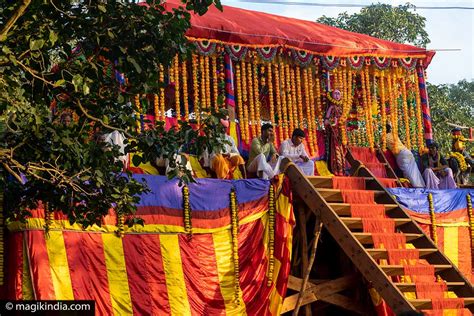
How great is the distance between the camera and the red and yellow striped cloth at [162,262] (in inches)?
355

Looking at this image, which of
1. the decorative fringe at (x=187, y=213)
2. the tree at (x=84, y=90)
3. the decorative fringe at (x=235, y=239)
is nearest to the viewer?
the tree at (x=84, y=90)

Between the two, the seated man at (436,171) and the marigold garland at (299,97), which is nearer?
the marigold garland at (299,97)

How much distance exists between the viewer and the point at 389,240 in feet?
35.2

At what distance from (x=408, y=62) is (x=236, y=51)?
3.18 m

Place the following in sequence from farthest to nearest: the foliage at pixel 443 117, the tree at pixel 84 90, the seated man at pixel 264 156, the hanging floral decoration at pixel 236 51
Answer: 1. the foliage at pixel 443 117
2. the hanging floral decoration at pixel 236 51
3. the seated man at pixel 264 156
4. the tree at pixel 84 90

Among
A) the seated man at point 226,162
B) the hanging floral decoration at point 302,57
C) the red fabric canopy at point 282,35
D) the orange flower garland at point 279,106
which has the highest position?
the red fabric canopy at point 282,35

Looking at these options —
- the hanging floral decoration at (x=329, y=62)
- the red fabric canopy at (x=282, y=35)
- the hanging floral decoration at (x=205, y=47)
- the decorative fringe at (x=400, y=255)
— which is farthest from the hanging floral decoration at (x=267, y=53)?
the decorative fringe at (x=400, y=255)

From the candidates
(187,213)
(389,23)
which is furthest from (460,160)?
(389,23)

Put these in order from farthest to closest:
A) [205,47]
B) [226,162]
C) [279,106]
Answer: [279,106] < [205,47] < [226,162]

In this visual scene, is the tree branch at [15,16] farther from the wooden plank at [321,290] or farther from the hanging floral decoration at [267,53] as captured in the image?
the hanging floral decoration at [267,53]

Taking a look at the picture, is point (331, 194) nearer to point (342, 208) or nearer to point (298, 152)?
point (342, 208)

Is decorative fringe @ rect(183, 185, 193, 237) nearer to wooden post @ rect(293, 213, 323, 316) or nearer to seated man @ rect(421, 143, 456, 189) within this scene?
wooden post @ rect(293, 213, 323, 316)

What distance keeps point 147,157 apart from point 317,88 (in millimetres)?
6321

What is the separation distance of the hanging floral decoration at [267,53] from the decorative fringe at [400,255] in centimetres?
346
